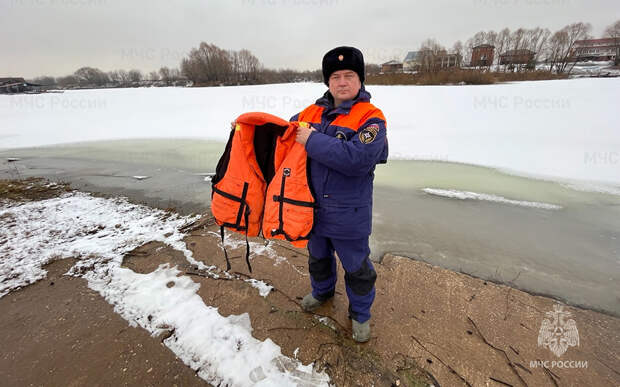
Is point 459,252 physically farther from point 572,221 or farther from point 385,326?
point 572,221

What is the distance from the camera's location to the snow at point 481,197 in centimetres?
403

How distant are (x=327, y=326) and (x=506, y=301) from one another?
1541 mm

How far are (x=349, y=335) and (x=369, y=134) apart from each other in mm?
1451

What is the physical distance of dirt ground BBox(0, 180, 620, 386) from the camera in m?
1.63

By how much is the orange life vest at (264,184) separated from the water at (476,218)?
163cm

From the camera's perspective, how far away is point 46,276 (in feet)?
8.29

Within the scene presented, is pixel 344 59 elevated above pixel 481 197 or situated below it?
above

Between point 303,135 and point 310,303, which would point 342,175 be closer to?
point 303,135

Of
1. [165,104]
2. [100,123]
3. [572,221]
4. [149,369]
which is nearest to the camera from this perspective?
[149,369]

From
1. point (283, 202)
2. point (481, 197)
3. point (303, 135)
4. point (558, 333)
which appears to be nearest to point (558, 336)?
point (558, 333)

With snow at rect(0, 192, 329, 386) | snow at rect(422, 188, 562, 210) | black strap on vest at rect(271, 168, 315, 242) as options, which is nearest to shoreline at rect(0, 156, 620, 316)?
snow at rect(422, 188, 562, 210)

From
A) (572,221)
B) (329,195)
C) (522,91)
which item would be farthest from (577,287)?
(522,91)

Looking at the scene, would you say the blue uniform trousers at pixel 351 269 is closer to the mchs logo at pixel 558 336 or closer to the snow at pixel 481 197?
the mchs logo at pixel 558 336

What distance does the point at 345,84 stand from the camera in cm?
150
